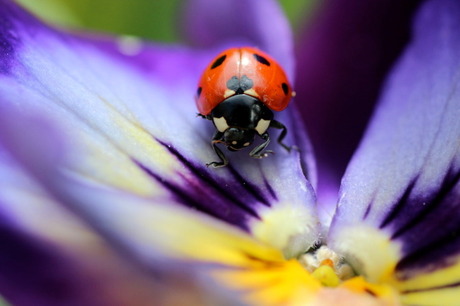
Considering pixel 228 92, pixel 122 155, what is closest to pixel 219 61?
pixel 228 92

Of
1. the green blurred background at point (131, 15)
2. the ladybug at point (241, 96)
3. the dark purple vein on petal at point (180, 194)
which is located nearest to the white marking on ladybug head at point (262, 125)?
the ladybug at point (241, 96)

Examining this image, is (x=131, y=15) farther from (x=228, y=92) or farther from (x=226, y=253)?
(x=226, y=253)

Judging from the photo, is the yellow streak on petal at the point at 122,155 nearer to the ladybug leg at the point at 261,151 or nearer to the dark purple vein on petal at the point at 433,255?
the ladybug leg at the point at 261,151

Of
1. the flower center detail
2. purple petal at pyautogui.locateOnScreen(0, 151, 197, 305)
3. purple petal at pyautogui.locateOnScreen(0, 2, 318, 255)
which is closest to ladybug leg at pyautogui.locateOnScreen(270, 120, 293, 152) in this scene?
purple petal at pyautogui.locateOnScreen(0, 2, 318, 255)

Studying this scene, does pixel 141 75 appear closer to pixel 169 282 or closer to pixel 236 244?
pixel 236 244

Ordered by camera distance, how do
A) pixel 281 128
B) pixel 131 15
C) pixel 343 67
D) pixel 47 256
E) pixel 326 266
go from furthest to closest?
pixel 131 15, pixel 343 67, pixel 281 128, pixel 326 266, pixel 47 256

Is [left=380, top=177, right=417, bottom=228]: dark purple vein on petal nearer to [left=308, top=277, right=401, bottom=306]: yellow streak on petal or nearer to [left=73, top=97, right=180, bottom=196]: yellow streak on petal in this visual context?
[left=308, top=277, right=401, bottom=306]: yellow streak on petal

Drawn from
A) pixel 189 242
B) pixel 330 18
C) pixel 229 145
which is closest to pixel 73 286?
pixel 189 242
